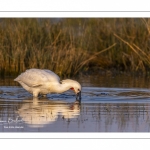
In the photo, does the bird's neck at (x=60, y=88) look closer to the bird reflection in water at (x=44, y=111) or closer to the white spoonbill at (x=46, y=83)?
the white spoonbill at (x=46, y=83)

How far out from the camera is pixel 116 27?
20219 mm

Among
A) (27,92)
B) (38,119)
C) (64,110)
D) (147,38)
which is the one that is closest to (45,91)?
(27,92)

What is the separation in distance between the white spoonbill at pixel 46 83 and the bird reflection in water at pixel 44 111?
0.34 metres

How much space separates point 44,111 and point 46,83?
7.25 ft

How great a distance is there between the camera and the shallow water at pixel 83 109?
997 cm

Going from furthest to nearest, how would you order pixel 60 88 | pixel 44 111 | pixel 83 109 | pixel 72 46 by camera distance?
pixel 72 46, pixel 60 88, pixel 83 109, pixel 44 111

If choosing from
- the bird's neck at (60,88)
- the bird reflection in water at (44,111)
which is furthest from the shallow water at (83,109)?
the bird's neck at (60,88)

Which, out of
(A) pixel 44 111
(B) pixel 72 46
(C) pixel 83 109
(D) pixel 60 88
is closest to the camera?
(A) pixel 44 111

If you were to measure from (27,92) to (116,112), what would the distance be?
3870 millimetres

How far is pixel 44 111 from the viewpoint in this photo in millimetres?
11539

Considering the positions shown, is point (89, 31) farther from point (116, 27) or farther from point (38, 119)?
point (38, 119)

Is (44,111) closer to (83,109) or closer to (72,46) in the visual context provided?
(83,109)

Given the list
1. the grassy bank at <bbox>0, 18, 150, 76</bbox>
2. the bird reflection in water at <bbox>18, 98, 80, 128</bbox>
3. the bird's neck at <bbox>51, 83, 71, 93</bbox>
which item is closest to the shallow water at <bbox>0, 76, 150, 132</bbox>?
the bird reflection in water at <bbox>18, 98, 80, 128</bbox>

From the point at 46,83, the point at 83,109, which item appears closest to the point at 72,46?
the point at 46,83
